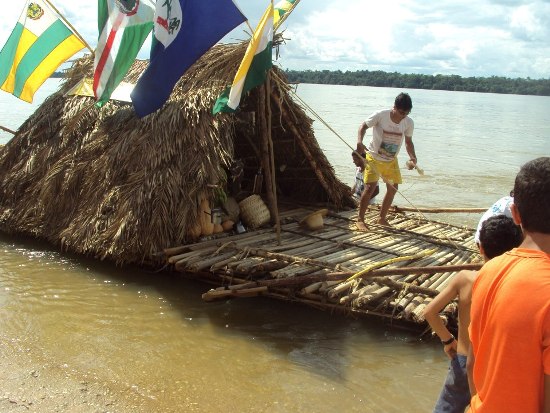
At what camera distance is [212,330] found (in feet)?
15.3

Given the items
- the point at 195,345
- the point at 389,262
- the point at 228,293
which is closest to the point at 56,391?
the point at 195,345

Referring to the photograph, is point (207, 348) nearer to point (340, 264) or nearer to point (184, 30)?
point (340, 264)

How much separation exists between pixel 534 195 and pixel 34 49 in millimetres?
6563

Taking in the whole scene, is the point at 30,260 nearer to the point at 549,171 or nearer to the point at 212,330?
the point at 212,330

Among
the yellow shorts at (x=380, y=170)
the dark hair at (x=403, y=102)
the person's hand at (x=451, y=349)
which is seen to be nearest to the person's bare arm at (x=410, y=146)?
the yellow shorts at (x=380, y=170)

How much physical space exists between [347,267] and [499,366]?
3.54 metres

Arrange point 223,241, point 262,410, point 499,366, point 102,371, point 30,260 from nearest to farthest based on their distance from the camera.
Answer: point 499,366, point 262,410, point 102,371, point 223,241, point 30,260

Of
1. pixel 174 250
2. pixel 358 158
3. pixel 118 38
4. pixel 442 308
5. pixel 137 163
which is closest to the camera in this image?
pixel 442 308

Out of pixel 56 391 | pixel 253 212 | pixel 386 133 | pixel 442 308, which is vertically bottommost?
pixel 56 391

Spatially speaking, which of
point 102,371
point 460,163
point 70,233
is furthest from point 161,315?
point 460,163

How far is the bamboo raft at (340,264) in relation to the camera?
448 cm

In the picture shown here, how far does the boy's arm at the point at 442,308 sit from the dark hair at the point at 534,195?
797 millimetres

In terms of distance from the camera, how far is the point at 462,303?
Answer: 2.33m

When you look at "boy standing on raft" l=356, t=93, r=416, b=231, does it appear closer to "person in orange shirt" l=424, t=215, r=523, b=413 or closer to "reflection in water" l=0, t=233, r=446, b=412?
"reflection in water" l=0, t=233, r=446, b=412
